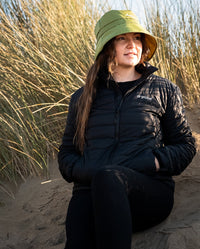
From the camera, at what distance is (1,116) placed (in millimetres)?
3332

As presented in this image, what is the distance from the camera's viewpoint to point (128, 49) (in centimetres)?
209

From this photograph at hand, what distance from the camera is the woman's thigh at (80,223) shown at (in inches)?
68.6

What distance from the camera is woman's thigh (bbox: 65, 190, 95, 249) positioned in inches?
68.6

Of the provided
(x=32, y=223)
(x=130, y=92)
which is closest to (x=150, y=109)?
(x=130, y=92)

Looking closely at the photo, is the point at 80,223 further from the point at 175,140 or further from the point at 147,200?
the point at 175,140

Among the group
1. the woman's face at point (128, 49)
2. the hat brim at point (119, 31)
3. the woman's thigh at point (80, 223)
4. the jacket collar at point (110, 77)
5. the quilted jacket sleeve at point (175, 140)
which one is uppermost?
the hat brim at point (119, 31)

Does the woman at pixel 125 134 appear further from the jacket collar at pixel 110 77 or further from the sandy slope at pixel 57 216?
the sandy slope at pixel 57 216

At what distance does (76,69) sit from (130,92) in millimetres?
1547

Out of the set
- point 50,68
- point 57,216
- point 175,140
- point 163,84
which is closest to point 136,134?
point 175,140

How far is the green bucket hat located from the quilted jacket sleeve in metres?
0.35

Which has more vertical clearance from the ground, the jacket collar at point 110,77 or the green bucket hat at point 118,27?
Result: the green bucket hat at point 118,27

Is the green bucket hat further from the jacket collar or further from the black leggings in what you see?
the black leggings

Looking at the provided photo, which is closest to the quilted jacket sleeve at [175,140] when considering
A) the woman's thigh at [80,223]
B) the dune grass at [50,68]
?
the woman's thigh at [80,223]

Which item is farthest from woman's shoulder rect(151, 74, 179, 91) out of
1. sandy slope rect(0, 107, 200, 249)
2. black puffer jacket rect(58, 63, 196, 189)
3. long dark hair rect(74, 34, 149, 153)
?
sandy slope rect(0, 107, 200, 249)
